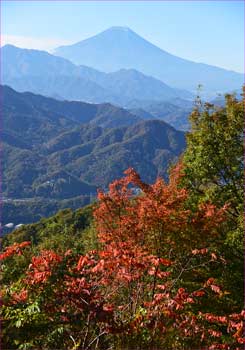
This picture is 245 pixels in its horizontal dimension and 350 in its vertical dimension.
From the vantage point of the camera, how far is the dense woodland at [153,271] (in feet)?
16.9

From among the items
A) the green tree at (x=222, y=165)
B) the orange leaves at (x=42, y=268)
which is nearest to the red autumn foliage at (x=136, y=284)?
the orange leaves at (x=42, y=268)

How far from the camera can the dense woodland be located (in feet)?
16.9

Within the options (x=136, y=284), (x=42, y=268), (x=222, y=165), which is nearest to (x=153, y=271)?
(x=136, y=284)

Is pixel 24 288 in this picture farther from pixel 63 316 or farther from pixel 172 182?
pixel 172 182

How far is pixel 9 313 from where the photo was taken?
4805mm

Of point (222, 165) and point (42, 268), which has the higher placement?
point (222, 165)

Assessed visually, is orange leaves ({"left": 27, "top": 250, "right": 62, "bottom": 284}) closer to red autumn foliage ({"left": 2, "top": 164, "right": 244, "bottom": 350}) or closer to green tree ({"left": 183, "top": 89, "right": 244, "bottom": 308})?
red autumn foliage ({"left": 2, "top": 164, "right": 244, "bottom": 350})

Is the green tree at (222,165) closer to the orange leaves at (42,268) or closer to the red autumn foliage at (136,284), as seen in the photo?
the red autumn foliage at (136,284)

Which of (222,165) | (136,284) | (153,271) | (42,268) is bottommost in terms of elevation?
(136,284)

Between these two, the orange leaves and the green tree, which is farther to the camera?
the green tree

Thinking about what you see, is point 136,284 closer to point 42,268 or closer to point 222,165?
point 42,268

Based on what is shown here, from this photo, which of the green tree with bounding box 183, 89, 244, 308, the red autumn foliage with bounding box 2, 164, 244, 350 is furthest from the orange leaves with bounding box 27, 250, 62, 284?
the green tree with bounding box 183, 89, 244, 308

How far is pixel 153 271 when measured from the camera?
21.7 feet

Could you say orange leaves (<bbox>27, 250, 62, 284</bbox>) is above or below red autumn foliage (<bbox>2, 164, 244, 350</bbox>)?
above
